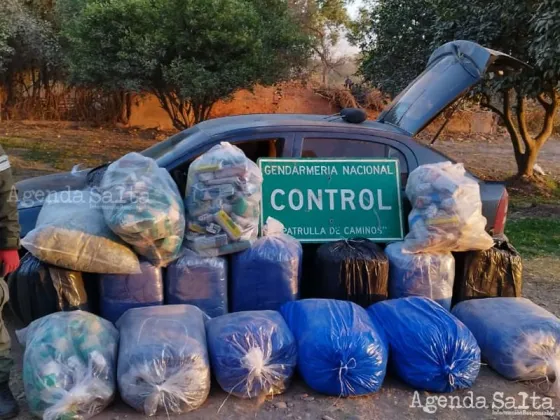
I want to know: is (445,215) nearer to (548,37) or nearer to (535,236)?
(535,236)

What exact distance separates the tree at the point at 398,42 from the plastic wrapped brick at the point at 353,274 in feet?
23.4

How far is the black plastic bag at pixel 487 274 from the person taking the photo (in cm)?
434

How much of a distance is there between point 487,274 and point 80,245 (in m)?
2.93

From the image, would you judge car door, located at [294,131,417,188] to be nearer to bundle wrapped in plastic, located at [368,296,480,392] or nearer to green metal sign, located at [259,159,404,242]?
green metal sign, located at [259,159,404,242]

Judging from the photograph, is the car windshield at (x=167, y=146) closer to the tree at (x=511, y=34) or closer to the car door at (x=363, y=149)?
the car door at (x=363, y=149)

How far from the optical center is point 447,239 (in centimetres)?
415

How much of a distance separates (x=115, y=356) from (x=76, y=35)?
959 cm

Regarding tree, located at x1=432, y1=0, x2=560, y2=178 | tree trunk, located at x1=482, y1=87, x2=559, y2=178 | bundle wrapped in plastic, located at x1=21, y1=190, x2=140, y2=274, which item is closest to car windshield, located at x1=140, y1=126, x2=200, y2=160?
bundle wrapped in plastic, located at x1=21, y1=190, x2=140, y2=274

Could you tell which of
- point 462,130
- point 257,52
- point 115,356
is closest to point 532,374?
point 115,356

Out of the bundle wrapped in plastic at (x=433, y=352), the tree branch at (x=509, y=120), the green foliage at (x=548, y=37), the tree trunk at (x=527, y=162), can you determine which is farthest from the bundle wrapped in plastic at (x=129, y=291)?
the tree trunk at (x=527, y=162)

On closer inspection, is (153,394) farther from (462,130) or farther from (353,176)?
(462,130)

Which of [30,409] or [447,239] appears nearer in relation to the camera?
[30,409]

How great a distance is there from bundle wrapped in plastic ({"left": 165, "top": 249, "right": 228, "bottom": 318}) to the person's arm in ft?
3.52

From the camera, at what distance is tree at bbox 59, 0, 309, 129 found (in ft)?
34.8
